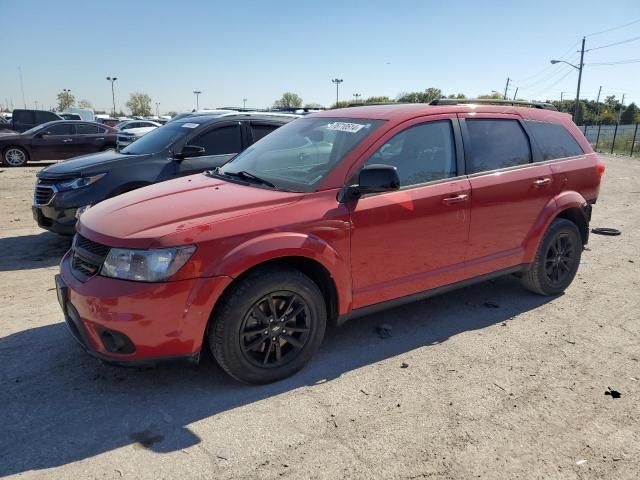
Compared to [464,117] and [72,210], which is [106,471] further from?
[72,210]

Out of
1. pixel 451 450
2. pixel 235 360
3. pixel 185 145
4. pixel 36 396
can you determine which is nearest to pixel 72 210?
pixel 185 145

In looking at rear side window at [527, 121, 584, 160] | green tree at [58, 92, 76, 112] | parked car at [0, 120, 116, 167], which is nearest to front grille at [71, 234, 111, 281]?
rear side window at [527, 121, 584, 160]

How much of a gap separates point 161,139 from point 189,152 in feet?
2.66

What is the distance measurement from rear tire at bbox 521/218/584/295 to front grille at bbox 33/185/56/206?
5657mm

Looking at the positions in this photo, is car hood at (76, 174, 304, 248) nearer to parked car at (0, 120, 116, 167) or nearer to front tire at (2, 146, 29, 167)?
parked car at (0, 120, 116, 167)

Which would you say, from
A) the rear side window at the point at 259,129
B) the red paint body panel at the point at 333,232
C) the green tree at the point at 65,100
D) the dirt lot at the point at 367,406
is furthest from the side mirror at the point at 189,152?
the green tree at the point at 65,100

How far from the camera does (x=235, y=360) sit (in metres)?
3.24

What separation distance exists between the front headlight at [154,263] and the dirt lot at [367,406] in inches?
33.3

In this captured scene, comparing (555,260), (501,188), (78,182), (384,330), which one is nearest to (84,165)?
(78,182)

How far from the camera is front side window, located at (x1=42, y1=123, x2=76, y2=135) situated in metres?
16.2

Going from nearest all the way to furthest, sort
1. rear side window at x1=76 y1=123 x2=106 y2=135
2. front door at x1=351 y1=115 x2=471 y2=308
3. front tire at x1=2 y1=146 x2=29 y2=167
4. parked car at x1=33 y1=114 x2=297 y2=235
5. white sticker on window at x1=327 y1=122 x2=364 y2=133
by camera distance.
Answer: front door at x1=351 y1=115 x2=471 y2=308 → white sticker on window at x1=327 y1=122 x2=364 y2=133 → parked car at x1=33 y1=114 x2=297 y2=235 → front tire at x1=2 y1=146 x2=29 y2=167 → rear side window at x1=76 y1=123 x2=106 y2=135

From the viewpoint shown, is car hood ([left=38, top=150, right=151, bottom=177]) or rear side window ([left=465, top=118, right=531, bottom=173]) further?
car hood ([left=38, top=150, right=151, bottom=177])

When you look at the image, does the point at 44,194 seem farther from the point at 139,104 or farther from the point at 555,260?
the point at 139,104

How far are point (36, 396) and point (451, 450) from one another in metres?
2.58
